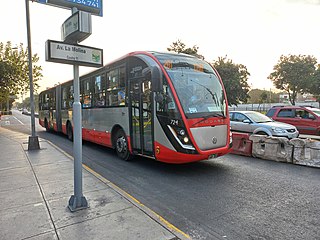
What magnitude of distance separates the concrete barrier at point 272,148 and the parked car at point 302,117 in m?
5.37

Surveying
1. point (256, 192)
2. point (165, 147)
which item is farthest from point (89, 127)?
point (256, 192)

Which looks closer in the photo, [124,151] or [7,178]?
[7,178]

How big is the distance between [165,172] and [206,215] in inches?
101

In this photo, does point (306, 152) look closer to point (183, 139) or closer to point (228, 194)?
point (228, 194)

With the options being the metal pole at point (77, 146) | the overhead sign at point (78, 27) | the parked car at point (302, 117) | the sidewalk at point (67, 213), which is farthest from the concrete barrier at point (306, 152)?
the overhead sign at point (78, 27)

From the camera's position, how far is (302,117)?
12031 mm

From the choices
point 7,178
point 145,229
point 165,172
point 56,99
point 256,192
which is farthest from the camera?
point 56,99

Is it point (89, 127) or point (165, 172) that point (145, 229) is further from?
point (89, 127)

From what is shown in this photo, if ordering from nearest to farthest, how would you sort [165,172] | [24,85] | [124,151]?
[165,172], [124,151], [24,85]

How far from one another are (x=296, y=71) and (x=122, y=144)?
31.3m

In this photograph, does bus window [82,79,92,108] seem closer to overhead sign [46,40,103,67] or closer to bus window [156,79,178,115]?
bus window [156,79,178,115]

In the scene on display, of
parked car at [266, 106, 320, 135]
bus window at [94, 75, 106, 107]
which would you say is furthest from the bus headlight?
parked car at [266, 106, 320, 135]

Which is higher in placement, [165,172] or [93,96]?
[93,96]

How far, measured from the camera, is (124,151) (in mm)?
7527
